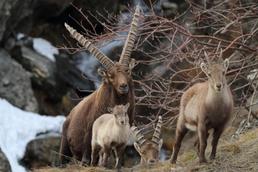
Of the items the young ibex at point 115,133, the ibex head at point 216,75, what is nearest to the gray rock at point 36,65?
the young ibex at point 115,133

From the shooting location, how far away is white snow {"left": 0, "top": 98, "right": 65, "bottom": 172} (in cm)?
1597

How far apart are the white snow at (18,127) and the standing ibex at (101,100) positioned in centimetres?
635

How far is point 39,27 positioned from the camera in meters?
21.0

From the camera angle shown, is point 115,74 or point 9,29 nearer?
point 115,74

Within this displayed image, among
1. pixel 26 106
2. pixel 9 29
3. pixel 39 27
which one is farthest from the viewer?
pixel 39 27

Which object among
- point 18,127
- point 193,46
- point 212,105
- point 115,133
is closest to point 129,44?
point 115,133

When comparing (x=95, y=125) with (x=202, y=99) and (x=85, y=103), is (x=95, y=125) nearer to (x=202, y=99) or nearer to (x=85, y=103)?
(x=85, y=103)

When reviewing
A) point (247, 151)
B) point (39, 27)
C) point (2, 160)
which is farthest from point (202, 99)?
point (39, 27)

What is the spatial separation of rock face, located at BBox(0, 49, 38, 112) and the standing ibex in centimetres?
760

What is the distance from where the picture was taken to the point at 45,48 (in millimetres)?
20000

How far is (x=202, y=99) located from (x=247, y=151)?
44.7 inches

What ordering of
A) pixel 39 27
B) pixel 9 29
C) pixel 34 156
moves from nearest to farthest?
pixel 34 156 < pixel 9 29 < pixel 39 27

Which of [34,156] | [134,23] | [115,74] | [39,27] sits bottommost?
[34,156]

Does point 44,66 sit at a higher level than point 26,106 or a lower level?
higher
